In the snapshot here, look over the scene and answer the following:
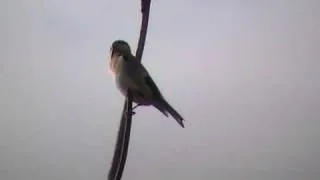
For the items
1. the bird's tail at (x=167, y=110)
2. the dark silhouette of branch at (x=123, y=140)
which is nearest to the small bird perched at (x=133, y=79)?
the bird's tail at (x=167, y=110)

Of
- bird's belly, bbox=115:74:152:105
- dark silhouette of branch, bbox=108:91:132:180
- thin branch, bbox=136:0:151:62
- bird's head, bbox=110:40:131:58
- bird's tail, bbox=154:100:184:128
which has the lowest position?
dark silhouette of branch, bbox=108:91:132:180

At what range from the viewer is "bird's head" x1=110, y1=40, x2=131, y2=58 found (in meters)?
0.54

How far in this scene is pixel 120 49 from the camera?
1.86ft

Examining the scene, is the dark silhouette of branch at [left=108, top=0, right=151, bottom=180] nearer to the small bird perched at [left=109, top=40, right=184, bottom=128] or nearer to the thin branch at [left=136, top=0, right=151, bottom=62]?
the thin branch at [left=136, top=0, right=151, bottom=62]

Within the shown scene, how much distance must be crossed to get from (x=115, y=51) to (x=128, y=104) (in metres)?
0.20

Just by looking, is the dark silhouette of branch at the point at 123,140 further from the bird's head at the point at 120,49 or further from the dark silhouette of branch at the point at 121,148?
the bird's head at the point at 120,49

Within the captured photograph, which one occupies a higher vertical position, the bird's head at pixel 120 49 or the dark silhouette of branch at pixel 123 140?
the bird's head at pixel 120 49

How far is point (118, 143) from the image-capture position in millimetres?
307

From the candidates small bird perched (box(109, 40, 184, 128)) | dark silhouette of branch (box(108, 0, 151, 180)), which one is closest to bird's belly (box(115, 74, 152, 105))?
small bird perched (box(109, 40, 184, 128))

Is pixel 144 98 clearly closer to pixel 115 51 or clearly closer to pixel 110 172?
pixel 115 51

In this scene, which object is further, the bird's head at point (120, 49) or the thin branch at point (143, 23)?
the bird's head at point (120, 49)

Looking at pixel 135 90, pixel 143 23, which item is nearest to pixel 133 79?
pixel 135 90

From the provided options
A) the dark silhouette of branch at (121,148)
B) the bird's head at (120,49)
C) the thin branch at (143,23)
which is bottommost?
the dark silhouette of branch at (121,148)

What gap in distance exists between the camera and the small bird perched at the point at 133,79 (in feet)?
1.73
